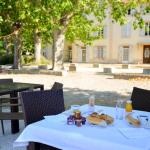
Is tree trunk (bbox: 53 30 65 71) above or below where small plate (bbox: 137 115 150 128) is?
above

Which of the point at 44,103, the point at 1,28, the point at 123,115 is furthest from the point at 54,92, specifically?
the point at 1,28

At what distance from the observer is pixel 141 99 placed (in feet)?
17.0

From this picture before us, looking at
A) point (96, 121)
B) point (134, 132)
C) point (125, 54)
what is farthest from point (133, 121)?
point (125, 54)

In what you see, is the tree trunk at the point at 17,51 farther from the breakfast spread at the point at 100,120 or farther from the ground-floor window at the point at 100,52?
the ground-floor window at the point at 100,52

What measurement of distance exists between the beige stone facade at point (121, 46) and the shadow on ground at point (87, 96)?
104ft

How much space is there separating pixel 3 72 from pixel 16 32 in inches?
113

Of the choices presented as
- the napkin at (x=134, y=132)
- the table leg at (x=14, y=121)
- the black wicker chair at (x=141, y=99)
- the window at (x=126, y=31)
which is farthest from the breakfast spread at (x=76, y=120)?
the window at (x=126, y=31)

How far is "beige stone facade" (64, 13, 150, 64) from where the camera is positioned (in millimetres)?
45094

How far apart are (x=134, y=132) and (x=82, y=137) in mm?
536

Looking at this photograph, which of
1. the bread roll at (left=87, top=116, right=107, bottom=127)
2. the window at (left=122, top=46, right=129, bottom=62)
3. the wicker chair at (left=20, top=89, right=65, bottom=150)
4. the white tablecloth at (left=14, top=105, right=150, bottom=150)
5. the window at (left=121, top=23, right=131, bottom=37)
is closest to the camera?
the white tablecloth at (left=14, top=105, right=150, bottom=150)

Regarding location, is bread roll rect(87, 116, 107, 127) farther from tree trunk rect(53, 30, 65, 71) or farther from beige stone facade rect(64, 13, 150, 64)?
beige stone facade rect(64, 13, 150, 64)

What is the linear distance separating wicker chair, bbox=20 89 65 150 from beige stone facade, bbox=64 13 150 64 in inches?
1584

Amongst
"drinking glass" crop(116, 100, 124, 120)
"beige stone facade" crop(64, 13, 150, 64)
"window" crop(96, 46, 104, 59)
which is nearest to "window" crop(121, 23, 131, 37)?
"beige stone facade" crop(64, 13, 150, 64)

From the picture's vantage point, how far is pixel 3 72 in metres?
23.4
